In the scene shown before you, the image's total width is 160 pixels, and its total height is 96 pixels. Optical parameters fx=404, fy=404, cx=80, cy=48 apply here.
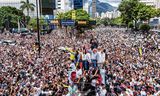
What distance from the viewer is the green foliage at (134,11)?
95.1 m

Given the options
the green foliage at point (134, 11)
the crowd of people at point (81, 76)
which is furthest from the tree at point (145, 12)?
the crowd of people at point (81, 76)

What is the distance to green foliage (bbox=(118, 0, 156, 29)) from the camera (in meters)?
95.1

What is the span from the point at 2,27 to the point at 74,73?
105m

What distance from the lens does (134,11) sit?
315 feet

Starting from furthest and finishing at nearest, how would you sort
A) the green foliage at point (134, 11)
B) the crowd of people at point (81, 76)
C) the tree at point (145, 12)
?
the green foliage at point (134, 11) < the tree at point (145, 12) < the crowd of people at point (81, 76)

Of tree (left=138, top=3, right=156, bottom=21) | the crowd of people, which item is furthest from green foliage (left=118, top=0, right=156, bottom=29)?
the crowd of people

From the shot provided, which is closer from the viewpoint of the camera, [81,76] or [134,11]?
[81,76]

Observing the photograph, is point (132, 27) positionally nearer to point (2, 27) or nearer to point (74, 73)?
point (2, 27)

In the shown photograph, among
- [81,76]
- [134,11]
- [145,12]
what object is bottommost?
[81,76]

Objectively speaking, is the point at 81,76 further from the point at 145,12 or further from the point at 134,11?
the point at 134,11

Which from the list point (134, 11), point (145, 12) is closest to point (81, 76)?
point (145, 12)

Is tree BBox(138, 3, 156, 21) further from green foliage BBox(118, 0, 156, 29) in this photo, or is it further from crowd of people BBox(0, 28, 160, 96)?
crowd of people BBox(0, 28, 160, 96)

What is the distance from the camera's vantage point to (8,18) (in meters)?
127

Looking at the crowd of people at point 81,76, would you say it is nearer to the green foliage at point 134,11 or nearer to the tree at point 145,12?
the tree at point 145,12
